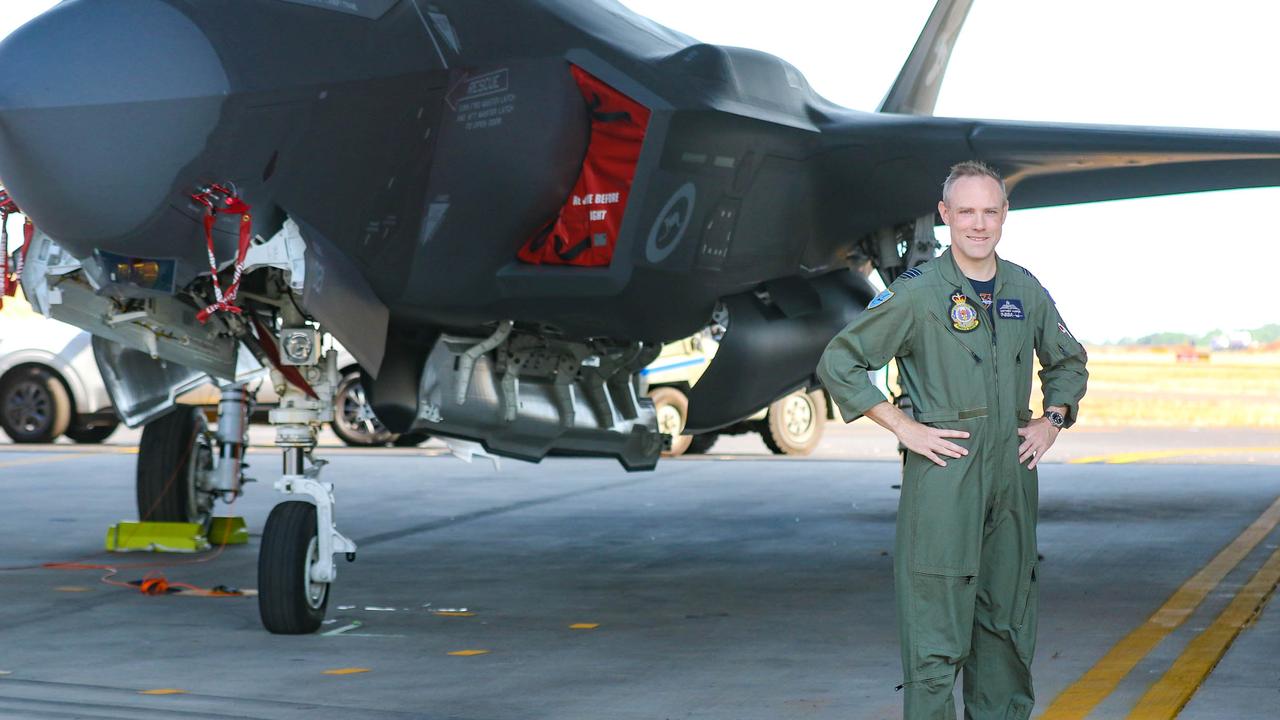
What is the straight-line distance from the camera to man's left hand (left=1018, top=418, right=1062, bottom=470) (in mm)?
4305

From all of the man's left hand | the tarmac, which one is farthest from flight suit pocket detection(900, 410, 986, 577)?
the tarmac

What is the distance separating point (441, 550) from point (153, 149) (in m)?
5.15

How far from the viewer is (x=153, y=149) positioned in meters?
6.21

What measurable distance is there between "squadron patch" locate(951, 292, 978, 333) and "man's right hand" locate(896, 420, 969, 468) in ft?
0.98

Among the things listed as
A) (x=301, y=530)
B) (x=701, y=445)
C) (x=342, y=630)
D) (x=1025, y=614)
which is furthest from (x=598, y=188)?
(x=701, y=445)

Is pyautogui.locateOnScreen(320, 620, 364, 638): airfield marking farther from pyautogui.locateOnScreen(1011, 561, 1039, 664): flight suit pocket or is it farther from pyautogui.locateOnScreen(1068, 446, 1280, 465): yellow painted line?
pyautogui.locateOnScreen(1068, 446, 1280, 465): yellow painted line

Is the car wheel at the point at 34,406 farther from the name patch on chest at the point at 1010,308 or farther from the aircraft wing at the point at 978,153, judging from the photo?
the name patch on chest at the point at 1010,308

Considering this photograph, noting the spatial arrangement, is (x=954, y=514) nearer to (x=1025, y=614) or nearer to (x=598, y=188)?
(x=1025, y=614)

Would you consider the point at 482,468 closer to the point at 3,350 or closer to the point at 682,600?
the point at 3,350

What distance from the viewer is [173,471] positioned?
35.8ft

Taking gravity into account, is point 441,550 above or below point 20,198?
below

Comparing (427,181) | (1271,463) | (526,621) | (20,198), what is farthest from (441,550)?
(1271,463)

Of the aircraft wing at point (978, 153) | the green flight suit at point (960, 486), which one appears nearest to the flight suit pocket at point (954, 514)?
the green flight suit at point (960, 486)

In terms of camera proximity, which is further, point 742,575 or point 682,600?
point 742,575
